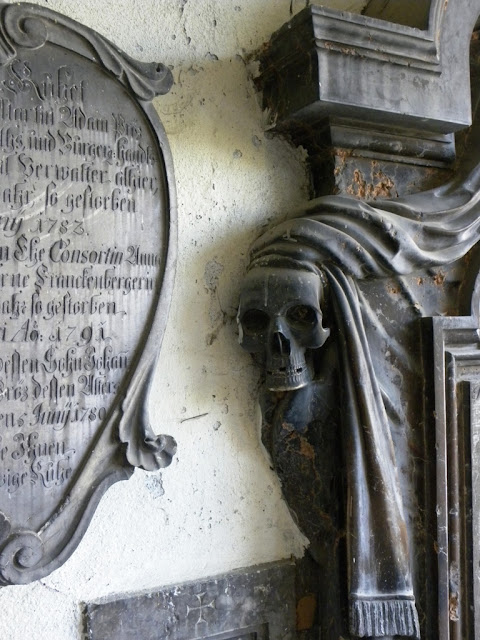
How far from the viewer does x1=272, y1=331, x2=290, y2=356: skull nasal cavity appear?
153 cm

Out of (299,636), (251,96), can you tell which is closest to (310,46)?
(251,96)

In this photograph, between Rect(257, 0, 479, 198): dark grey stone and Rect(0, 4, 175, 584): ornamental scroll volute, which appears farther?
Rect(257, 0, 479, 198): dark grey stone

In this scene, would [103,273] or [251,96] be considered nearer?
[103,273]

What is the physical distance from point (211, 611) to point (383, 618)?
14.7 inches

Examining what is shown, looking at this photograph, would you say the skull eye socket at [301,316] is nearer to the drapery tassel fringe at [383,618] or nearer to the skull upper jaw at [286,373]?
the skull upper jaw at [286,373]

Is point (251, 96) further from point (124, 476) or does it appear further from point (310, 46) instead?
point (124, 476)

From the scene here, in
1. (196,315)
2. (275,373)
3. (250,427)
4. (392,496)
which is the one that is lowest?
(392,496)

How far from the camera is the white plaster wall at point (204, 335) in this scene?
1523 millimetres

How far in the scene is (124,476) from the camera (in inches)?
57.6

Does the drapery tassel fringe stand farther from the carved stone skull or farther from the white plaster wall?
the carved stone skull

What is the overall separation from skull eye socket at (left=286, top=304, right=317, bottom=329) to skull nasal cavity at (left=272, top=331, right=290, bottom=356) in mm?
44

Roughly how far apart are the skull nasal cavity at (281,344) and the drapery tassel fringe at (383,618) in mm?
561

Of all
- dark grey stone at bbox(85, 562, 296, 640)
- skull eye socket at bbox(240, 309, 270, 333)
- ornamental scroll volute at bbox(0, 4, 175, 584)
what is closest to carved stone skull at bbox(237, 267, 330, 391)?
skull eye socket at bbox(240, 309, 270, 333)

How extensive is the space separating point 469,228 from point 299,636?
103 cm
